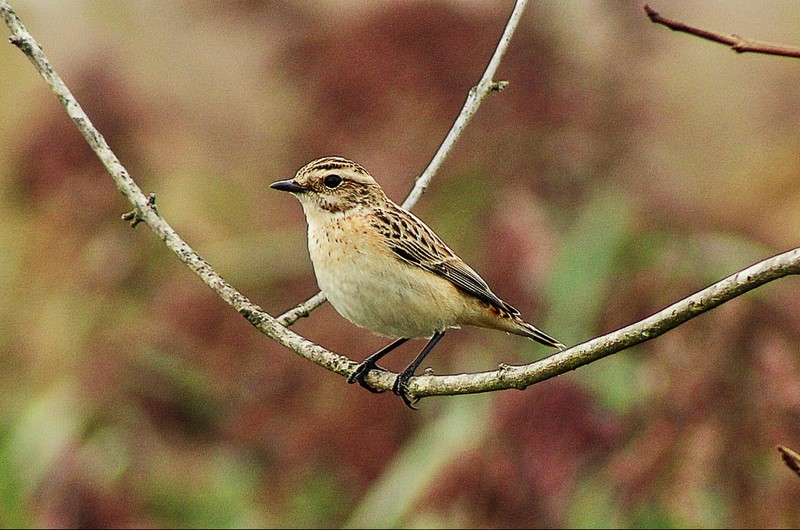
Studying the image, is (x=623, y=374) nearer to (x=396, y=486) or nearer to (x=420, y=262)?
(x=396, y=486)

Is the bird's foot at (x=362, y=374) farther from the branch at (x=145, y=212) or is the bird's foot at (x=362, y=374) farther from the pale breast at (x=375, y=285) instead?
the pale breast at (x=375, y=285)

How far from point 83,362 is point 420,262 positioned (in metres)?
3.94

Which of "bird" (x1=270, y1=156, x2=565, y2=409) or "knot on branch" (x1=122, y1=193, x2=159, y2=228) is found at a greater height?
"knot on branch" (x1=122, y1=193, x2=159, y2=228)

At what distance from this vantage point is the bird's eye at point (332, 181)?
3719 mm

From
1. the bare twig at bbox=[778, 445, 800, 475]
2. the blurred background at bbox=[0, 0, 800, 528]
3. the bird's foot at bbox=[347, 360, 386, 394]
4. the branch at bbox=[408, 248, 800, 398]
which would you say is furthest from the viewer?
the blurred background at bbox=[0, 0, 800, 528]

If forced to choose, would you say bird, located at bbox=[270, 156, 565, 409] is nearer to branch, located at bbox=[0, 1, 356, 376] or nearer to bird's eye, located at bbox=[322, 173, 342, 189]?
bird's eye, located at bbox=[322, 173, 342, 189]

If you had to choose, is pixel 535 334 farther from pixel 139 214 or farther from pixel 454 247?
pixel 454 247

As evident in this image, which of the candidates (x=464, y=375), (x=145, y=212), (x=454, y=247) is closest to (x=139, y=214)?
(x=145, y=212)

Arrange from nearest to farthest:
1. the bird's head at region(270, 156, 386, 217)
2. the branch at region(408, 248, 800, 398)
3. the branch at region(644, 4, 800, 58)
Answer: the branch at region(644, 4, 800, 58) → the branch at region(408, 248, 800, 398) → the bird's head at region(270, 156, 386, 217)

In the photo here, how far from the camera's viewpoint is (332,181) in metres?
3.73

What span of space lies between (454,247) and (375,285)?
3.08 m

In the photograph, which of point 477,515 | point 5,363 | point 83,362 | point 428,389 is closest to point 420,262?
point 428,389

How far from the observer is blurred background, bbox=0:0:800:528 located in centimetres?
570

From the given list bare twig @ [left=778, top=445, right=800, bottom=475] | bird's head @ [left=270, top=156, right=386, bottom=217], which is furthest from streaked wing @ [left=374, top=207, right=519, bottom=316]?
bare twig @ [left=778, top=445, right=800, bottom=475]
